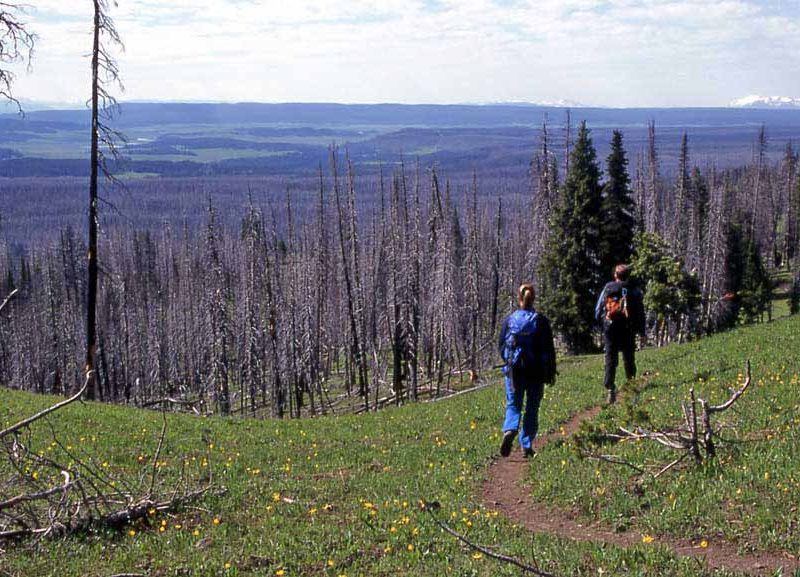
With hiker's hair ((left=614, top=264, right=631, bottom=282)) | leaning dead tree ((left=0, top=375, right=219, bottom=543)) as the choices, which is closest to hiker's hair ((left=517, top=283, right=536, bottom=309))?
hiker's hair ((left=614, top=264, right=631, bottom=282))

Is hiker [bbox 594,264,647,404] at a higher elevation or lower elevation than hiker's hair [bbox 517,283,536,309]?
lower

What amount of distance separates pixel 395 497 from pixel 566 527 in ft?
8.28

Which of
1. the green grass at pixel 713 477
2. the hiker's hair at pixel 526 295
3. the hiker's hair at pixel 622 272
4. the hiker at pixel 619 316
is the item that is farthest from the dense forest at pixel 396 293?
the green grass at pixel 713 477

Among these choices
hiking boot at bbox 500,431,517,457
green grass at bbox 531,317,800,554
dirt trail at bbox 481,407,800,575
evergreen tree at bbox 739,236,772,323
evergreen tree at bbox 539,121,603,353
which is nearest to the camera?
dirt trail at bbox 481,407,800,575

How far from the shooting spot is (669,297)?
3941 centimetres

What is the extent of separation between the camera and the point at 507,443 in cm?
1217

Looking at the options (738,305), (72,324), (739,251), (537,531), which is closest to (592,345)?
(738,305)

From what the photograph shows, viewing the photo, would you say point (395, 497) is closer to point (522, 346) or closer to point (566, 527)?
point (566, 527)

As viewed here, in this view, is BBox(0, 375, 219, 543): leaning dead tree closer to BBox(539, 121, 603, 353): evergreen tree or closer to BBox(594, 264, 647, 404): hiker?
BBox(594, 264, 647, 404): hiker

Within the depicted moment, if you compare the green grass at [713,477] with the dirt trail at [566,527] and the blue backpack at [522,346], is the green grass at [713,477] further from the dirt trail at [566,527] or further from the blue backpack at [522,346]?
the blue backpack at [522,346]

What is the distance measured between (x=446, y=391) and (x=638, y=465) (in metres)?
Answer: 42.4

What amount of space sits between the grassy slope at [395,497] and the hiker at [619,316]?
101cm

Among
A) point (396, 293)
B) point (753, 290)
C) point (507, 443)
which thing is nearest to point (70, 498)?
point (507, 443)

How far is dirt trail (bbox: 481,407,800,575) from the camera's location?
730 centimetres
